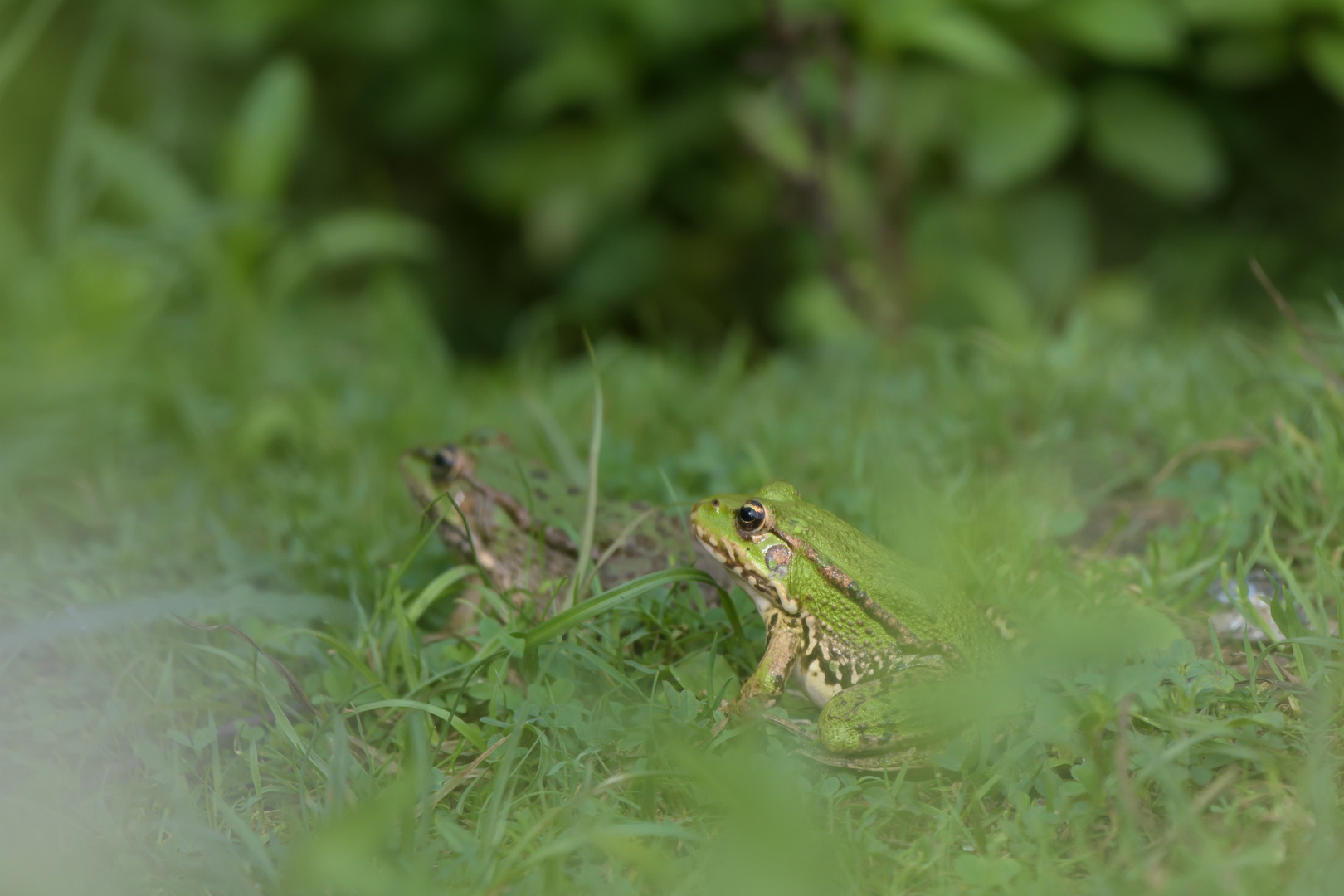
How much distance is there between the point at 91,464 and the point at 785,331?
10.9 feet

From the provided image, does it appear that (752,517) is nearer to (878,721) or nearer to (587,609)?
(587,609)

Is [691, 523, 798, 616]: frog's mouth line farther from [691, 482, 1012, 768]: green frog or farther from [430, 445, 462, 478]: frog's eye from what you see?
[430, 445, 462, 478]: frog's eye

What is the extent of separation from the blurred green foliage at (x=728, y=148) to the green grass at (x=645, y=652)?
1181 mm

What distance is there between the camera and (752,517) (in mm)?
2273

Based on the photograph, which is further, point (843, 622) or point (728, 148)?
point (728, 148)

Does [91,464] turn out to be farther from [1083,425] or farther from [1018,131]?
[1018,131]

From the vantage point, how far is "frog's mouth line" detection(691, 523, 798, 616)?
2.23 meters

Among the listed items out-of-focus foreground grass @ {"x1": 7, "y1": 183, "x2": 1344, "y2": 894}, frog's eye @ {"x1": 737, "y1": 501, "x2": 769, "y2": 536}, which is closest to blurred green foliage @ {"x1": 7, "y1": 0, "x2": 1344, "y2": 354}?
out-of-focus foreground grass @ {"x1": 7, "y1": 183, "x2": 1344, "y2": 894}

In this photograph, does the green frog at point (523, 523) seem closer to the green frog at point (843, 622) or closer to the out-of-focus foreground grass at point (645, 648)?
the out-of-focus foreground grass at point (645, 648)

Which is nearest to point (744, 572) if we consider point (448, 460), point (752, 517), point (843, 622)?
point (752, 517)

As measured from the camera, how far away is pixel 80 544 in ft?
9.91

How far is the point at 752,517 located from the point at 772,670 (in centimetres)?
33

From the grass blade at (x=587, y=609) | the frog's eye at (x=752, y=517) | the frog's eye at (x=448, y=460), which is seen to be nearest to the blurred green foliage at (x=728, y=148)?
the frog's eye at (x=448, y=460)

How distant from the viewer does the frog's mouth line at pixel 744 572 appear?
2230mm
